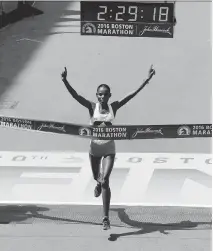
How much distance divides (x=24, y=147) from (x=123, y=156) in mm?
1288

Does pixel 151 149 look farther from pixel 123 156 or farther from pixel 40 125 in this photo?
pixel 40 125

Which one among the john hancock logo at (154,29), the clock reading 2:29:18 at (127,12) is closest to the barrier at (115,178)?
the john hancock logo at (154,29)

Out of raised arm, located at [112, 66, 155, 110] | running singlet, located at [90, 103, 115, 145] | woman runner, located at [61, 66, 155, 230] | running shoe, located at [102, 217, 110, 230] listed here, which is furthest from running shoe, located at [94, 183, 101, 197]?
raised arm, located at [112, 66, 155, 110]

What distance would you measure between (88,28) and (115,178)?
75.0 inches

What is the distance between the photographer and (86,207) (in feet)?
17.6

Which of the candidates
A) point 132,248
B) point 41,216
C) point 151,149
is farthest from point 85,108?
point 132,248

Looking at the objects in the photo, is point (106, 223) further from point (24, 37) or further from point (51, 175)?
point (24, 37)

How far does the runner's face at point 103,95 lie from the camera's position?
196 inches

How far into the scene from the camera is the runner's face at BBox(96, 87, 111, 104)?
16.3ft

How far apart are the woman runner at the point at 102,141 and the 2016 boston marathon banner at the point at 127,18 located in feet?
1.73

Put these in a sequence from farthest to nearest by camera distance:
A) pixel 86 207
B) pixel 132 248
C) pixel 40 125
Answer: pixel 86 207
pixel 40 125
pixel 132 248

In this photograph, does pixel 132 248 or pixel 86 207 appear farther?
pixel 86 207

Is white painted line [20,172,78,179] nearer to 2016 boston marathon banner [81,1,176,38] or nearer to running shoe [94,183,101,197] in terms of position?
running shoe [94,183,101,197]

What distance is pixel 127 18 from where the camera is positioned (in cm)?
505
